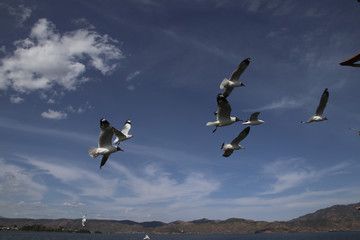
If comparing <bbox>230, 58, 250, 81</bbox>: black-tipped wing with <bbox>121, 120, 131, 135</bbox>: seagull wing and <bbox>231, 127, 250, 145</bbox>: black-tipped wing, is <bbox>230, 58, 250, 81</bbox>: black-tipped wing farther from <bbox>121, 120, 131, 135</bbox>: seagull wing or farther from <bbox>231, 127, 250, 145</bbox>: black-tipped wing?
<bbox>121, 120, 131, 135</bbox>: seagull wing

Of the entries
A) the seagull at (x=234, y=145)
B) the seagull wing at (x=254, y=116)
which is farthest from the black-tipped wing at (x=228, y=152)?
the seagull wing at (x=254, y=116)

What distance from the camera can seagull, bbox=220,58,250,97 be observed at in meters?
16.5

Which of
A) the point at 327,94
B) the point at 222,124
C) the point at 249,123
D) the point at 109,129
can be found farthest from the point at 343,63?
the point at 327,94

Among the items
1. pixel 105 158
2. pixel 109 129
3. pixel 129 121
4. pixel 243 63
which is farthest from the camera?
pixel 129 121

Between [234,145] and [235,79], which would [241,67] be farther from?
[234,145]

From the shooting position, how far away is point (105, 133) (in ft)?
45.1

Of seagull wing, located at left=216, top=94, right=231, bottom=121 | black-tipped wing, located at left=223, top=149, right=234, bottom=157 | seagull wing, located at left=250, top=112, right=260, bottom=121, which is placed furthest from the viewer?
black-tipped wing, located at left=223, top=149, right=234, bottom=157

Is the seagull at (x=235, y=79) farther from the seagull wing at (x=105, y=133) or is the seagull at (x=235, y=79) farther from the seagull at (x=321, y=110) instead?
the seagull wing at (x=105, y=133)

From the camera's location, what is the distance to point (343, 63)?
9.30 feet

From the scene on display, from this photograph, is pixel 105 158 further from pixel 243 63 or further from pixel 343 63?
pixel 343 63

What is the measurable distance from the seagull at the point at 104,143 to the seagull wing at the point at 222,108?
249 inches

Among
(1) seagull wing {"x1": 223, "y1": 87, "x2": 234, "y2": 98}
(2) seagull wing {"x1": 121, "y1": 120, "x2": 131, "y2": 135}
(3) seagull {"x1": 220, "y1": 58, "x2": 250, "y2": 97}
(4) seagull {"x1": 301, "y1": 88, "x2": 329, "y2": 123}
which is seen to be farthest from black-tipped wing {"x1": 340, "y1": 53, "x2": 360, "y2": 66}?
(2) seagull wing {"x1": 121, "y1": 120, "x2": 131, "y2": 135}

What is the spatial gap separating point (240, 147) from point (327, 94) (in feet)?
24.3

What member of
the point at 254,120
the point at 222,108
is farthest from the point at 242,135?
the point at 222,108
